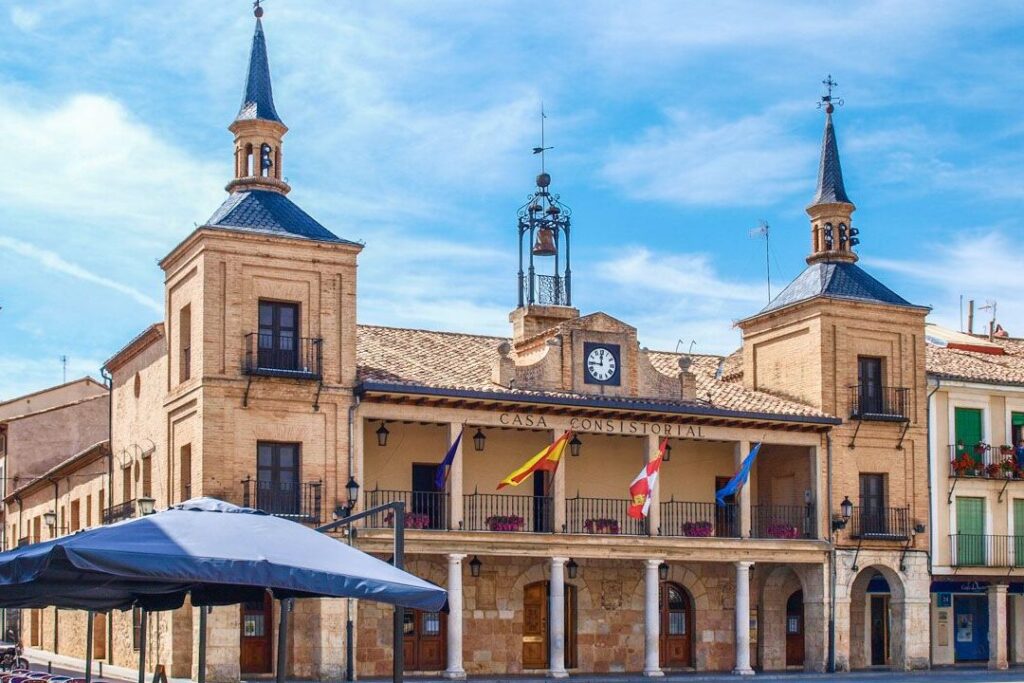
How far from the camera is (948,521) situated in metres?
40.2

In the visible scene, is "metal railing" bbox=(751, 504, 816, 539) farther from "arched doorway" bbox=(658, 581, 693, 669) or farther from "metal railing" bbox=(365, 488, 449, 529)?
"metal railing" bbox=(365, 488, 449, 529)

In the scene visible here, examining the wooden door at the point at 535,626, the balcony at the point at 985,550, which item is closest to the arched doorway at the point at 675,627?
the wooden door at the point at 535,626

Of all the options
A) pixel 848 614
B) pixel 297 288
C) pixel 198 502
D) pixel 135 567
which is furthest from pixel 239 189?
pixel 135 567

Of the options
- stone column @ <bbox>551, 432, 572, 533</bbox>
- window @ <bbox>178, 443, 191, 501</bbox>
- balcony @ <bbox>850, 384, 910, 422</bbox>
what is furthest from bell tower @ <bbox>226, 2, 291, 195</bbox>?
balcony @ <bbox>850, 384, 910, 422</bbox>

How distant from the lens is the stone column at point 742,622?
A: 36.7 meters

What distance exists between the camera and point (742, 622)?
3675 centimetres

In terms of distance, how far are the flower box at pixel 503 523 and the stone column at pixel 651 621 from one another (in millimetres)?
3340

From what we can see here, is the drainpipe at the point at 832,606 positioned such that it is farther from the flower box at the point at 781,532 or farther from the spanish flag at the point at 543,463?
the spanish flag at the point at 543,463

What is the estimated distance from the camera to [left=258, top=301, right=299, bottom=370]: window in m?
32.7

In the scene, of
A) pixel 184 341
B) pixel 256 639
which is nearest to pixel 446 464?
pixel 256 639

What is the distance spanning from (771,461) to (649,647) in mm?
6856

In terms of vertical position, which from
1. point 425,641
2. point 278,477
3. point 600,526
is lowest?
point 425,641

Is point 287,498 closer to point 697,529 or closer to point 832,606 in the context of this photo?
point 697,529

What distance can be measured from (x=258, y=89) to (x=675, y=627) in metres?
16.2
